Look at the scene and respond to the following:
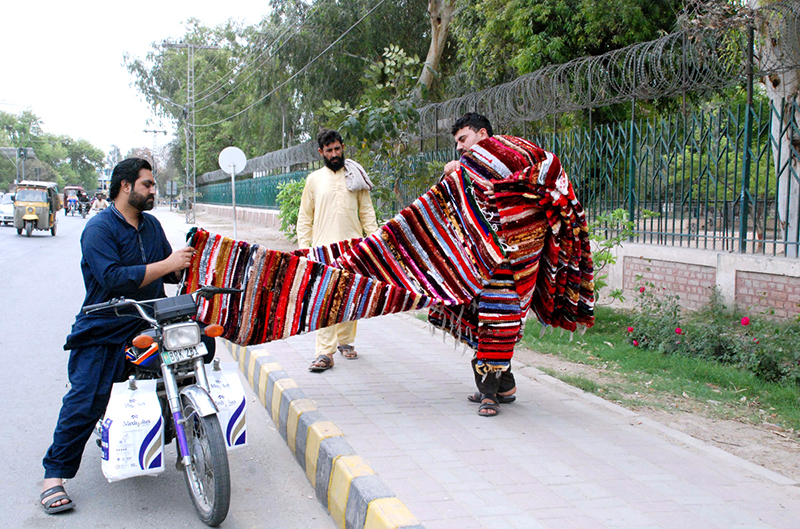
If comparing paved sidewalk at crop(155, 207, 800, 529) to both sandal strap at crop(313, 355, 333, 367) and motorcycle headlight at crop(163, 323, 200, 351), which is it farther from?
motorcycle headlight at crop(163, 323, 200, 351)

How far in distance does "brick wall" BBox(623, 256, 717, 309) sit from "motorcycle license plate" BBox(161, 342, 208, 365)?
521 centimetres

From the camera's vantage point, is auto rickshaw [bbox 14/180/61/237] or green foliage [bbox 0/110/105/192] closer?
auto rickshaw [bbox 14/180/61/237]

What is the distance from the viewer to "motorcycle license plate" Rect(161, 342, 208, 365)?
123 inches

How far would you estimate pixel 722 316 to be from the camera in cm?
662

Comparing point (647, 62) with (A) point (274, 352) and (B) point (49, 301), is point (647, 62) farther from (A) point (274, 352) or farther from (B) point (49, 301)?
(B) point (49, 301)

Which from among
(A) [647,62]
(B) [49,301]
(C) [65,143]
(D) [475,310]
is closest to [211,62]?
(B) [49,301]

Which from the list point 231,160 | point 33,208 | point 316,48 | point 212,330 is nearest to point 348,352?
point 212,330

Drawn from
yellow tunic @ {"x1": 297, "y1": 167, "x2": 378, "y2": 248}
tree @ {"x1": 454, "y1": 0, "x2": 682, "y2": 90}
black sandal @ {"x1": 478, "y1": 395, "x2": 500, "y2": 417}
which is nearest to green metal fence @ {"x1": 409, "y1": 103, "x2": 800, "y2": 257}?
yellow tunic @ {"x1": 297, "y1": 167, "x2": 378, "y2": 248}

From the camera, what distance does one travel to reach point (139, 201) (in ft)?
11.2

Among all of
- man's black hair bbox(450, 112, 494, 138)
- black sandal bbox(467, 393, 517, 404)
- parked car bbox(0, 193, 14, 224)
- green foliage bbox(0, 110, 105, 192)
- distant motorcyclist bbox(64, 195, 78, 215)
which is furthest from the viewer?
green foliage bbox(0, 110, 105, 192)

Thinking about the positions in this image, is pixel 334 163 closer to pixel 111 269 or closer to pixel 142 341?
pixel 111 269

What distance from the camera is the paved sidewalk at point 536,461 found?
2.96 m

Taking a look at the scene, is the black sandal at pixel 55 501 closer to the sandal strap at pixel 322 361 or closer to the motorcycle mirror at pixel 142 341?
the motorcycle mirror at pixel 142 341

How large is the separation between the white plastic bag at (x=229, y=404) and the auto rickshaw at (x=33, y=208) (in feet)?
77.5
